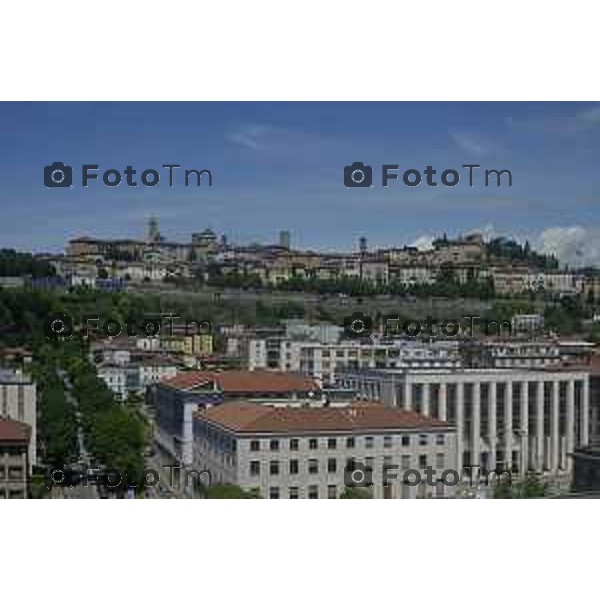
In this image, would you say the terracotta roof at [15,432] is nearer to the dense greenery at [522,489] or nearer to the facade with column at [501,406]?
the facade with column at [501,406]

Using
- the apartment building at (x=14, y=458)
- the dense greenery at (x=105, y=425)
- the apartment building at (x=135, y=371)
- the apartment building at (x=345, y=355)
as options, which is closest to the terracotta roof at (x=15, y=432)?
the apartment building at (x=14, y=458)

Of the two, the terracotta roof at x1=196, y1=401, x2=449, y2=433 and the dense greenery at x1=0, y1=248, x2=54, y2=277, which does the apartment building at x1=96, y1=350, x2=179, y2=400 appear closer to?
the terracotta roof at x1=196, y1=401, x2=449, y2=433

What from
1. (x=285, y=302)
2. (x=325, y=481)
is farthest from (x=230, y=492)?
(x=285, y=302)

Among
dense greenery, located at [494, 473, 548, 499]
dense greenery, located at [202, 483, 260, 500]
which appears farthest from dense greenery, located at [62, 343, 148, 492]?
dense greenery, located at [494, 473, 548, 499]
